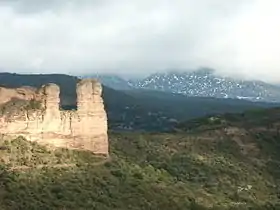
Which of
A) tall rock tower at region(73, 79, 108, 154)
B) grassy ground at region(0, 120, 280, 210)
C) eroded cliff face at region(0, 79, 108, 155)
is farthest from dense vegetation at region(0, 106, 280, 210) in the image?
tall rock tower at region(73, 79, 108, 154)

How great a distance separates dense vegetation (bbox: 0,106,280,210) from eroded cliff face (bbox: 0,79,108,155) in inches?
47.6

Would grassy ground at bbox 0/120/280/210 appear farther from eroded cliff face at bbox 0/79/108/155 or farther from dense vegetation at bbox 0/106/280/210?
eroded cliff face at bbox 0/79/108/155

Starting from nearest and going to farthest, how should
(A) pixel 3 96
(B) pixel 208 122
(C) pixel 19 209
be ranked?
1. (C) pixel 19 209
2. (A) pixel 3 96
3. (B) pixel 208 122

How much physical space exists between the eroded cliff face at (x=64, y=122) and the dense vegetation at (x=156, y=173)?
1.21 metres

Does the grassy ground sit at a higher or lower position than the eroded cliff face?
lower

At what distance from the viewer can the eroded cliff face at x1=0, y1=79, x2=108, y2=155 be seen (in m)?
72.1

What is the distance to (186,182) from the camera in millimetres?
84062

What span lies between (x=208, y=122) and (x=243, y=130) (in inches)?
630

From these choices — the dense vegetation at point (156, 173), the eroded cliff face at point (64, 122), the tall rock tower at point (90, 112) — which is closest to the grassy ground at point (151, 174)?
the dense vegetation at point (156, 173)

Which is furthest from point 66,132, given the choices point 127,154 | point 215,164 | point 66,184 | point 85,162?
point 215,164

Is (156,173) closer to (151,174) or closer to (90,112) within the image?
(151,174)

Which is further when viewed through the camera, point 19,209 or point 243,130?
point 243,130

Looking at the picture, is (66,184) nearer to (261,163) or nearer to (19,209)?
(19,209)

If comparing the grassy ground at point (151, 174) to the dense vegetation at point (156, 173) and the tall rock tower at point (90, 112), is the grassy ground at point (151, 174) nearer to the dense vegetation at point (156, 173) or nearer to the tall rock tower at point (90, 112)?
the dense vegetation at point (156, 173)
